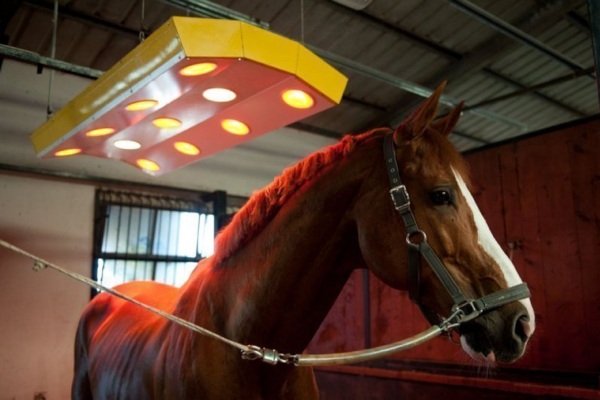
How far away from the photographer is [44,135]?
229 centimetres

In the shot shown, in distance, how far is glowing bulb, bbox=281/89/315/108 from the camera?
74.3 inches

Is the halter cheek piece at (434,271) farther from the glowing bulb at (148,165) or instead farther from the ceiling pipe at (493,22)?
the ceiling pipe at (493,22)

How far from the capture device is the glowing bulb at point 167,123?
2162mm

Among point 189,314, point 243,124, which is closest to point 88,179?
point 243,124

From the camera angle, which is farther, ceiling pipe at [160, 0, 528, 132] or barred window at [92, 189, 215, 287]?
barred window at [92, 189, 215, 287]

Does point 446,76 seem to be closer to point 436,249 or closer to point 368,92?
point 368,92

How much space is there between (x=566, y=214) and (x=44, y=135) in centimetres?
332

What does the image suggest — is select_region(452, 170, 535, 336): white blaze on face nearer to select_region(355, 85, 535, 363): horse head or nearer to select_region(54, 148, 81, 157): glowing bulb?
select_region(355, 85, 535, 363): horse head

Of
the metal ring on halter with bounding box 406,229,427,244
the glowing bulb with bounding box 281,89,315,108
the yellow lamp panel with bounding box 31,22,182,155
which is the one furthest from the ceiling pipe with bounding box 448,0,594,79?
the metal ring on halter with bounding box 406,229,427,244

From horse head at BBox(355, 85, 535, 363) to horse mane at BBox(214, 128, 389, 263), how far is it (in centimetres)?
15

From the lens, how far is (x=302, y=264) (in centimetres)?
138

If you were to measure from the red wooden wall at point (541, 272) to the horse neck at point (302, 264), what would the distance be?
6.41 ft

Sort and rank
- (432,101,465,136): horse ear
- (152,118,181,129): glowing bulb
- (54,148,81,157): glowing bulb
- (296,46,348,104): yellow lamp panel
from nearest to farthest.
→ (432,101,465,136): horse ear < (296,46,348,104): yellow lamp panel < (152,118,181,129): glowing bulb < (54,148,81,157): glowing bulb

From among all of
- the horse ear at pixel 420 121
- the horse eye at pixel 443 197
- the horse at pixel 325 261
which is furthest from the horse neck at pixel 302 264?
the horse eye at pixel 443 197
